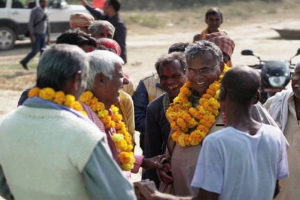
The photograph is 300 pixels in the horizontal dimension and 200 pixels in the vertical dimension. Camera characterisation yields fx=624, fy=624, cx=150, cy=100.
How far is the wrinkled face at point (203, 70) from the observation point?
4.65 metres

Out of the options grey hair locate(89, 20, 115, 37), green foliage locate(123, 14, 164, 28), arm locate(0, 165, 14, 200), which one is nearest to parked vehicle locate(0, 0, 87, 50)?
green foliage locate(123, 14, 164, 28)

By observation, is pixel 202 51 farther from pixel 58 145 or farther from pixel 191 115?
pixel 58 145

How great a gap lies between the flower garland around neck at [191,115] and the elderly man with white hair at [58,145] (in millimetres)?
1331

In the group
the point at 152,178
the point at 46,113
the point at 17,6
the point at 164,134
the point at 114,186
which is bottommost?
the point at 17,6

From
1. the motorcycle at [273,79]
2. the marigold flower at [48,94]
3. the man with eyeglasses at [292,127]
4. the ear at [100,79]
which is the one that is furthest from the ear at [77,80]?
the motorcycle at [273,79]

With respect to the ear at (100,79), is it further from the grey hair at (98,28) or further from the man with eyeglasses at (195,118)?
the grey hair at (98,28)

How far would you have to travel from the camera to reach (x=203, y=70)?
4.66 m

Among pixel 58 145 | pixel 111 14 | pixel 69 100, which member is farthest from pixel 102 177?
pixel 111 14

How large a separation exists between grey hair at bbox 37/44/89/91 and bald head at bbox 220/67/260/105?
0.84 metres

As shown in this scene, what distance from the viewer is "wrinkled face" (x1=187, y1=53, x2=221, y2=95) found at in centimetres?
465

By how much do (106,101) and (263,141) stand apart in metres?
1.23

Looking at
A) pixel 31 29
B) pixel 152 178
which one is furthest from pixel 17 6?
pixel 152 178

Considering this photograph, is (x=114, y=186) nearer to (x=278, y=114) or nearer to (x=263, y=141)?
(x=263, y=141)

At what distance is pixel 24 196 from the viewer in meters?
3.37
